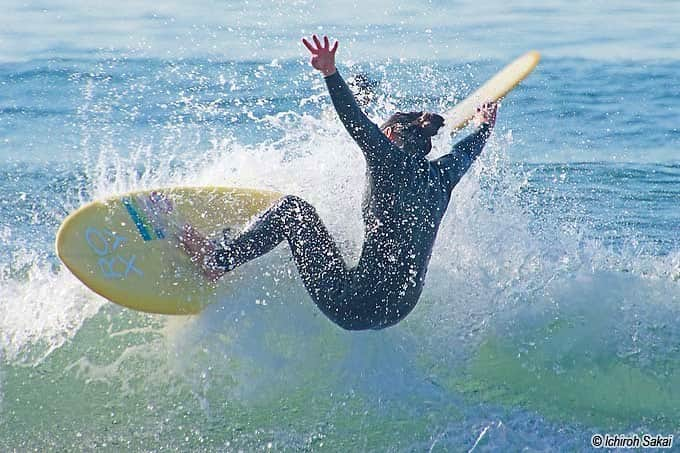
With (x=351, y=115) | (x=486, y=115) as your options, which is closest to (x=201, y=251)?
(x=351, y=115)

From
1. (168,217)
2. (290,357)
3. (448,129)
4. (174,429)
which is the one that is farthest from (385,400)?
(448,129)

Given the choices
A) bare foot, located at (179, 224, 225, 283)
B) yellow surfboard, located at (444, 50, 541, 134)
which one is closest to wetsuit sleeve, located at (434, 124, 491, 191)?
yellow surfboard, located at (444, 50, 541, 134)

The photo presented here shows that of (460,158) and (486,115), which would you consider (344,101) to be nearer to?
(460,158)

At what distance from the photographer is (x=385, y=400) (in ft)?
17.1

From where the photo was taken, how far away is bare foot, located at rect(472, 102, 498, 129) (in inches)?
227

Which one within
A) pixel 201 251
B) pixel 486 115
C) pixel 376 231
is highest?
pixel 486 115

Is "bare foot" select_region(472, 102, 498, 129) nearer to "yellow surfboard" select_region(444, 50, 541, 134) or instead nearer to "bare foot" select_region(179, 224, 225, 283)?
"yellow surfboard" select_region(444, 50, 541, 134)

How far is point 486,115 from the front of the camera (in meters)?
5.80

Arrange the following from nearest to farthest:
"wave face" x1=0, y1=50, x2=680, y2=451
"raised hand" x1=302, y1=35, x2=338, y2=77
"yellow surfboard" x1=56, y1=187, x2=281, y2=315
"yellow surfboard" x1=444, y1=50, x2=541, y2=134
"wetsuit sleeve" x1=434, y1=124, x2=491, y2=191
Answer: "raised hand" x1=302, y1=35, x2=338, y2=77 → "wave face" x1=0, y1=50, x2=680, y2=451 → "wetsuit sleeve" x1=434, y1=124, x2=491, y2=191 → "yellow surfboard" x1=56, y1=187, x2=281, y2=315 → "yellow surfboard" x1=444, y1=50, x2=541, y2=134

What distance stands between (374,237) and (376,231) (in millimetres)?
38

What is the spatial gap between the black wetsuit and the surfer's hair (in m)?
0.06

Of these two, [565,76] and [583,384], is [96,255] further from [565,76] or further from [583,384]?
[565,76]

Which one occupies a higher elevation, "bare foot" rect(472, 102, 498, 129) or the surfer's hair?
the surfer's hair

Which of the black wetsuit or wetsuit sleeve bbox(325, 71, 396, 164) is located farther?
the black wetsuit
